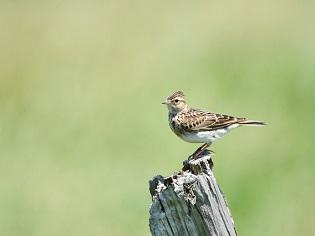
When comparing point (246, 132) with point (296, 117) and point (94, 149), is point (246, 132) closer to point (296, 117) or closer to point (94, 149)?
point (296, 117)

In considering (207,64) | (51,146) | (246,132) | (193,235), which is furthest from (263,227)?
(193,235)

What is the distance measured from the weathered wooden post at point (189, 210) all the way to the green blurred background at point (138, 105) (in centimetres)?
579

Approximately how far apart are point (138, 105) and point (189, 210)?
9.82m

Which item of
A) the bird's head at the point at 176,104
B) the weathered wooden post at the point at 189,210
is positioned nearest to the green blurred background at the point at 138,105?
the bird's head at the point at 176,104

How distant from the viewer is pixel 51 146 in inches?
561

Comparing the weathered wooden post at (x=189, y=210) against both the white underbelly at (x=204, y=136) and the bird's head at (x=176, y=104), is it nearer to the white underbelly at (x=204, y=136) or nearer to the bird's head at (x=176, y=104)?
the white underbelly at (x=204, y=136)

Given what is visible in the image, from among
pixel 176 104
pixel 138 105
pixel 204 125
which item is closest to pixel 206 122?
pixel 204 125

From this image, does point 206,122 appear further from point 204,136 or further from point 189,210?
point 189,210

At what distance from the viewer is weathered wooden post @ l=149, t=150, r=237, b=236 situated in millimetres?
5285

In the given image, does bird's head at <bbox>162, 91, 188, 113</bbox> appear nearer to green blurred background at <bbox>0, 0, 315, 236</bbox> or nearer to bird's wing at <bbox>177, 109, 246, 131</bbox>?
bird's wing at <bbox>177, 109, 246, 131</bbox>

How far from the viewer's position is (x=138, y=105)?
15094 mm

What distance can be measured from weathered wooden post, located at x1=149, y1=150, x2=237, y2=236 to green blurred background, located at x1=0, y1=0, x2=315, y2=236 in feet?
19.0

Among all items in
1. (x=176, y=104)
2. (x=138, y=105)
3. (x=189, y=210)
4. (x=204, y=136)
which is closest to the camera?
(x=189, y=210)

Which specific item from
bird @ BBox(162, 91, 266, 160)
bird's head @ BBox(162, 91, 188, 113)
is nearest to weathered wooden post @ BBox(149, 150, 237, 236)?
bird @ BBox(162, 91, 266, 160)
